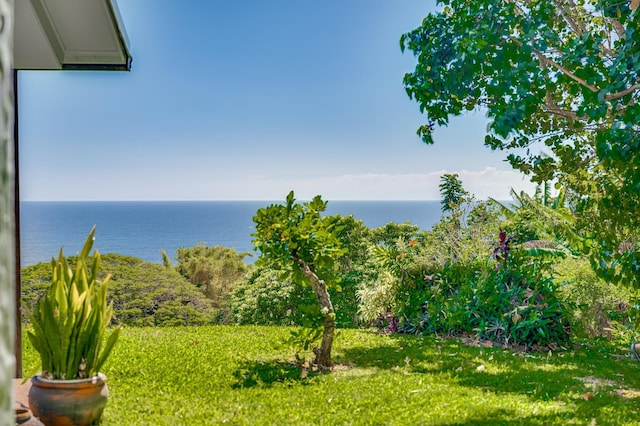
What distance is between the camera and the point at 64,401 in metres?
2.93

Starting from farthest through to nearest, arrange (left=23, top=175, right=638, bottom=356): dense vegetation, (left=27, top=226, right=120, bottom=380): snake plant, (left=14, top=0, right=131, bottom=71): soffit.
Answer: (left=23, top=175, right=638, bottom=356): dense vegetation, (left=14, top=0, right=131, bottom=71): soffit, (left=27, top=226, right=120, bottom=380): snake plant

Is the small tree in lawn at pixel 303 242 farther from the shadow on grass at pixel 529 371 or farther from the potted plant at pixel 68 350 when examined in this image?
the potted plant at pixel 68 350

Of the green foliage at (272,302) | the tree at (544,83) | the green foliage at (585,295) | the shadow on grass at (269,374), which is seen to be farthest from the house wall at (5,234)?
the green foliage at (272,302)

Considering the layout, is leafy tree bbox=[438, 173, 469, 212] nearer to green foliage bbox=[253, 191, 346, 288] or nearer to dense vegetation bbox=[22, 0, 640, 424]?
dense vegetation bbox=[22, 0, 640, 424]

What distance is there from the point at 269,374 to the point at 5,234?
4393 mm

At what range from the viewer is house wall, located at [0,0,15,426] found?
367 millimetres

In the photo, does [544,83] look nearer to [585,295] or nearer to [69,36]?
[585,295]

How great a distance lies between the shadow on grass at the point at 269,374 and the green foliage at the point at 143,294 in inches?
160

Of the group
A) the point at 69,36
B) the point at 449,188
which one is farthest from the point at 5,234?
the point at 449,188

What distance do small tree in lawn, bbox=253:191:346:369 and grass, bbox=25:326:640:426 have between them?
1.69 ft

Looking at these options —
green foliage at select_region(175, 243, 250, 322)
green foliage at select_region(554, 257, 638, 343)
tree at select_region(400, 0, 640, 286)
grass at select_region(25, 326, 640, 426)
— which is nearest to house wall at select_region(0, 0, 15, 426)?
grass at select_region(25, 326, 640, 426)

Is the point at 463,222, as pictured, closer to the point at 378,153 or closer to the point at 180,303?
the point at 180,303

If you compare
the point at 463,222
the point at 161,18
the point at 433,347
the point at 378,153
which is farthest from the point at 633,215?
the point at 378,153

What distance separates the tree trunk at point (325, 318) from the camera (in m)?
4.82
